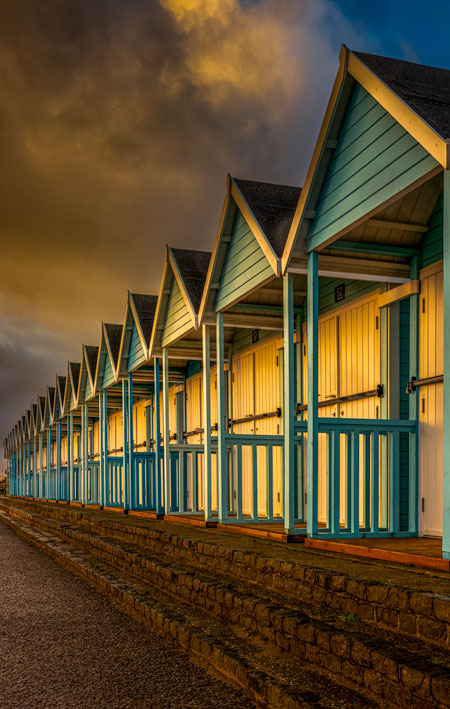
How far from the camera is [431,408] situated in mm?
7266

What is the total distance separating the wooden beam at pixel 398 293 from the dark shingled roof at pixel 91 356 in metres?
15.1

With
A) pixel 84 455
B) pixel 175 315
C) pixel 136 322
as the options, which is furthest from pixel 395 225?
pixel 84 455

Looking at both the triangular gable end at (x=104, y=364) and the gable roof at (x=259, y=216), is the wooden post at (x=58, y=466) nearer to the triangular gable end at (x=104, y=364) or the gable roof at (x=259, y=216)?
the triangular gable end at (x=104, y=364)

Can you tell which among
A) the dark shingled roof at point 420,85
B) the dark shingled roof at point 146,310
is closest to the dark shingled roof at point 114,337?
the dark shingled roof at point 146,310

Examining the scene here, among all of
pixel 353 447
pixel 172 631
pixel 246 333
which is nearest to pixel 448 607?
pixel 172 631

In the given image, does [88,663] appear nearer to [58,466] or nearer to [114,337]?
[114,337]

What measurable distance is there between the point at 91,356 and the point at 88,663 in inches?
717

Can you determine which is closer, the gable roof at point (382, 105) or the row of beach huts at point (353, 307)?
the gable roof at point (382, 105)

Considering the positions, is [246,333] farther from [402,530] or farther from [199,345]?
[402,530]

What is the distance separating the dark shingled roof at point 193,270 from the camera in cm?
1189

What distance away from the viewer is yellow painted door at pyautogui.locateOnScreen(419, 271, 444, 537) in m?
7.10

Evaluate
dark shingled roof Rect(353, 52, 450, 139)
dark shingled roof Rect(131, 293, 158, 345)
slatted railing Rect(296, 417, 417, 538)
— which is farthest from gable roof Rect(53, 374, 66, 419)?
dark shingled roof Rect(353, 52, 450, 139)

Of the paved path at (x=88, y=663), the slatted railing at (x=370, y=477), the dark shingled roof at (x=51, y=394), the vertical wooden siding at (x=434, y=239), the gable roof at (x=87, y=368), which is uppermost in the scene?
the vertical wooden siding at (x=434, y=239)

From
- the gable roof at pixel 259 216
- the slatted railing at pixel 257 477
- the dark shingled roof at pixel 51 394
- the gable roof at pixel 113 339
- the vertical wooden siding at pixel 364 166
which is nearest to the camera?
the vertical wooden siding at pixel 364 166
